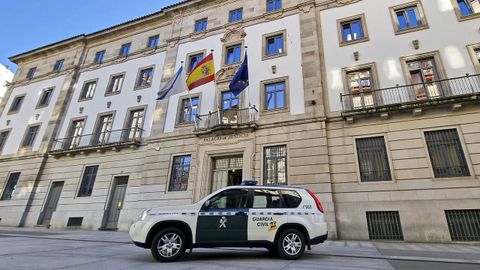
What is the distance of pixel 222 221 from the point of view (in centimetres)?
620

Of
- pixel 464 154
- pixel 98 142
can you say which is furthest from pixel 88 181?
pixel 464 154

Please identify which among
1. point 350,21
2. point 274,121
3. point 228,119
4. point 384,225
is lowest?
point 384,225

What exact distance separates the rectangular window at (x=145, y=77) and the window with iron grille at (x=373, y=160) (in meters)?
15.7

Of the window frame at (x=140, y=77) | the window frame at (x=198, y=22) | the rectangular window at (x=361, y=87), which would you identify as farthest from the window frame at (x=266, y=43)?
the window frame at (x=140, y=77)

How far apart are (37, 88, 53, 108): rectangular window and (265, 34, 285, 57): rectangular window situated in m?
20.4

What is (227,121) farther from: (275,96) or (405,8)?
(405,8)

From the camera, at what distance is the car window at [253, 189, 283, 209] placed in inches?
257

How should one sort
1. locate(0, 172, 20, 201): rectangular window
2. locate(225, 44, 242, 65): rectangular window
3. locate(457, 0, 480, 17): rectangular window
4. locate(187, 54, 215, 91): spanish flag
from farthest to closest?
locate(0, 172, 20, 201): rectangular window → locate(225, 44, 242, 65): rectangular window → locate(187, 54, 215, 91): spanish flag → locate(457, 0, 480, 17): rectangular window

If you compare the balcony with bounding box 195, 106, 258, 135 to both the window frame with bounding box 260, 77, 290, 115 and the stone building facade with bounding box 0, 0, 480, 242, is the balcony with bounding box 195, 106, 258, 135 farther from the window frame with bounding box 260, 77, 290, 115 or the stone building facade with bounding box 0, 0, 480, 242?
the window frame with bounding box 260, 77, 290, 115

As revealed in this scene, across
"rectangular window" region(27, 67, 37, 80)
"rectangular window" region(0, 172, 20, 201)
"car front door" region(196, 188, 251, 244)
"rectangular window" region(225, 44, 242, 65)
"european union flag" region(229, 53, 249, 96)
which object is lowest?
"car front door" region(196, 188, 251, 244)

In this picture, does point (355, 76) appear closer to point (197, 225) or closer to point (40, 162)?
point (197, 225)

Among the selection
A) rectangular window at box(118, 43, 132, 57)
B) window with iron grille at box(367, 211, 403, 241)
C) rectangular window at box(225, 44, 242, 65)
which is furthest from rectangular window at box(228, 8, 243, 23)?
window with iron grille at box(367, 211, 403, 241)

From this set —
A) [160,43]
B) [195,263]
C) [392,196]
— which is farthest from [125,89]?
[392,196]

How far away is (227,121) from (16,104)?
77.1 feet
